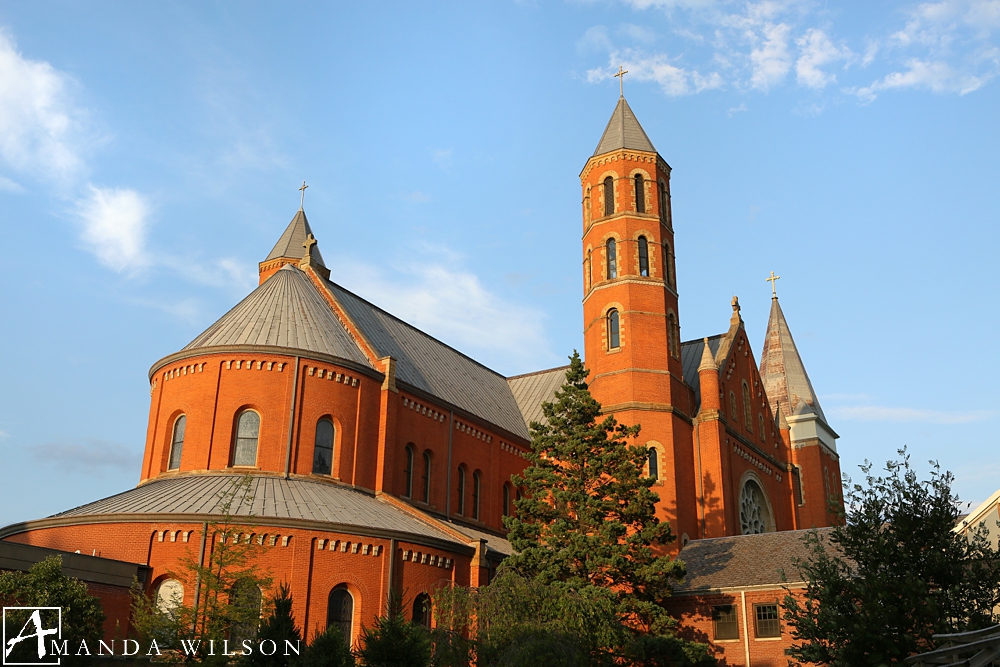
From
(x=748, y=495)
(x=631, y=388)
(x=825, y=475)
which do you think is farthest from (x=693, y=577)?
(x=825, y=475)

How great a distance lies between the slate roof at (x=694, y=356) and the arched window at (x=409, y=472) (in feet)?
43.7

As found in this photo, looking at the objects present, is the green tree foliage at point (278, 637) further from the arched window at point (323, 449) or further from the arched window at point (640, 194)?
the arched window at point (640, 194)

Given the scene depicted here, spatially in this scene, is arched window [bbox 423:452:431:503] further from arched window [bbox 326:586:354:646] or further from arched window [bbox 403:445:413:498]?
arched window [bbox 326:586:354:646]

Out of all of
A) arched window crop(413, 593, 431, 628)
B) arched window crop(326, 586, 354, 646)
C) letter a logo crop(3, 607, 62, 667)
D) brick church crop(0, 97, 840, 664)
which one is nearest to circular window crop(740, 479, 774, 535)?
brick church crop(0, 97, 840, 664)

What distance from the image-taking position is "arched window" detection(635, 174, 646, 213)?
4175 centimetres

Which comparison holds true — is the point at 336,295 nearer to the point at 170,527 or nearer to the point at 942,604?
the point at 170,527

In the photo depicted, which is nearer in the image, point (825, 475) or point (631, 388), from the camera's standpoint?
point (631, 388)

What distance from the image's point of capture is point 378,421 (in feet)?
112

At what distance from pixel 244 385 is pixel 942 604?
2211 centimetres

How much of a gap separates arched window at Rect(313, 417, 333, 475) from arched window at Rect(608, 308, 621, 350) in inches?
506

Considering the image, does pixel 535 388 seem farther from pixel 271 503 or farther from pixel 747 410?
pixel 271 503

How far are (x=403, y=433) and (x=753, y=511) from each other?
17453 millimetres

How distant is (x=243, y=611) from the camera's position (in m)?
21.7

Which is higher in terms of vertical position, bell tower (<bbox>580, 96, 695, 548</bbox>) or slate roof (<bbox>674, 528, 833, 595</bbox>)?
bell tower (<bbox>580, 96, 695, 548</bbox>)
